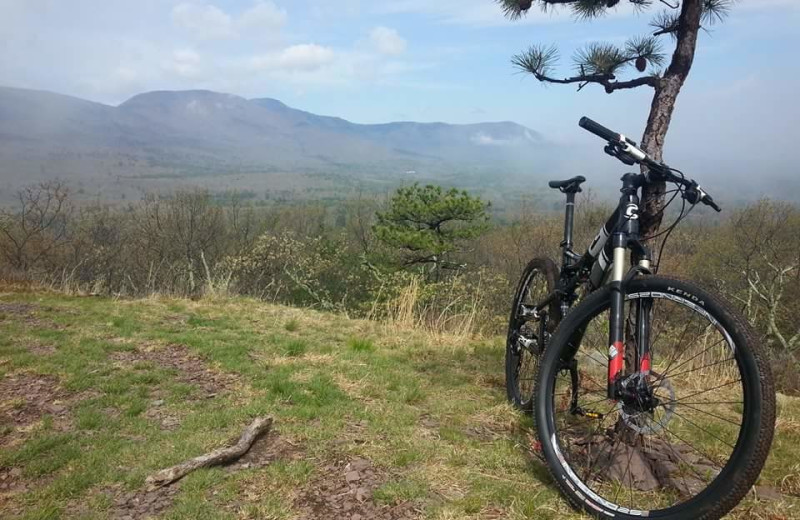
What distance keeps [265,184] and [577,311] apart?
192m

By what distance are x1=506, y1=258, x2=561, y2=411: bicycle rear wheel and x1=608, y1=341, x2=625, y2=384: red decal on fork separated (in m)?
1.04

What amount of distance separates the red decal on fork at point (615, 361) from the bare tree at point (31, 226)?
67.0 feet

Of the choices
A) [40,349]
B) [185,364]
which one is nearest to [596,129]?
[185,364]

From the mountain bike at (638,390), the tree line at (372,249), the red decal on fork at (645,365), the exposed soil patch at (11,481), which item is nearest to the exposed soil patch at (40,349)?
the exposed soil patch at (11,481)

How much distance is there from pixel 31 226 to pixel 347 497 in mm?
22706

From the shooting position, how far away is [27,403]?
3996mm

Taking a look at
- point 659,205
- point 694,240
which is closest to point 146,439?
point 659,205

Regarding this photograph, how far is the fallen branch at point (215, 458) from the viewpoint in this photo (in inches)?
111

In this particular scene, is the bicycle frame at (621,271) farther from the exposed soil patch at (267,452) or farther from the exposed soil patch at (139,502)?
the exposed soil patch at (139,502)

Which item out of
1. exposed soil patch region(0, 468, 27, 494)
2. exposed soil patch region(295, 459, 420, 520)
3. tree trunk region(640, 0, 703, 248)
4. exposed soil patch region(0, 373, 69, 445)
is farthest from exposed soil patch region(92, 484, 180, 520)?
tree trunk region(640, 0, 703, 248)

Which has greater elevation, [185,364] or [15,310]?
[185,364]

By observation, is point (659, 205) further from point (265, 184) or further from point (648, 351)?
point (265, 184)

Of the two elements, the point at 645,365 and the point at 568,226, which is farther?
the point at 568,226

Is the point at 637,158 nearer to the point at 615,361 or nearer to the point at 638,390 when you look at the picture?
the point at 615,361
